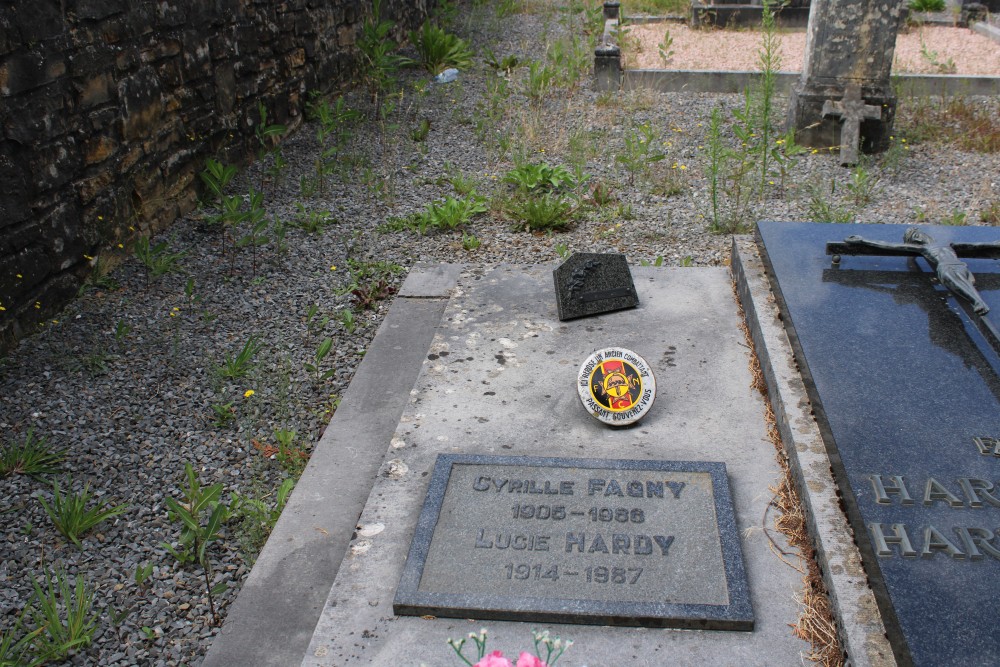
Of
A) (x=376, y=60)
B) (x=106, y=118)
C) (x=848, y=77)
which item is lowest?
(x=848, y=77)

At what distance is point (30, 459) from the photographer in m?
2.92

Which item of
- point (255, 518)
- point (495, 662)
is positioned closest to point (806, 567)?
point (495, 662)

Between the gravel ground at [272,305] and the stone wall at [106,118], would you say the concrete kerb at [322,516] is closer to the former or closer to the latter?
the gravel ground at [272,305]

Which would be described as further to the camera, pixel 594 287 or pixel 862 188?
pixel 862 188

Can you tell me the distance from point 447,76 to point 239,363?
5.05 meters

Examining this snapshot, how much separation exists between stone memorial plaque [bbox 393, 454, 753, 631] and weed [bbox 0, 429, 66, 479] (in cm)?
156

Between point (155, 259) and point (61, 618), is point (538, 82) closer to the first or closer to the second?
point (155, 259)

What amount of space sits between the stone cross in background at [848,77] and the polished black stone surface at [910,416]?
103 inches

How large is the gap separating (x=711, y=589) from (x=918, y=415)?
2.85 feet

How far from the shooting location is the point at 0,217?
3.49 meters

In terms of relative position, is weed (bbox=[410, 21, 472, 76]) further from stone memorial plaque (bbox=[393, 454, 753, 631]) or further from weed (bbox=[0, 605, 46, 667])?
weed (bbox=[0, 605, 46, 667])

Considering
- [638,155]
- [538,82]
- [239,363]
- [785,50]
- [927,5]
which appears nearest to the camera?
[239,363]

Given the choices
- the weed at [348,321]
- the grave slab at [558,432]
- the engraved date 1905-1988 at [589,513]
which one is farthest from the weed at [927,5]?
the engraved date 1905-1988 at [589,513]

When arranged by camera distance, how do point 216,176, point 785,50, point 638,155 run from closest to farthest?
point 216,176 → point 638,155 → point 785,50
